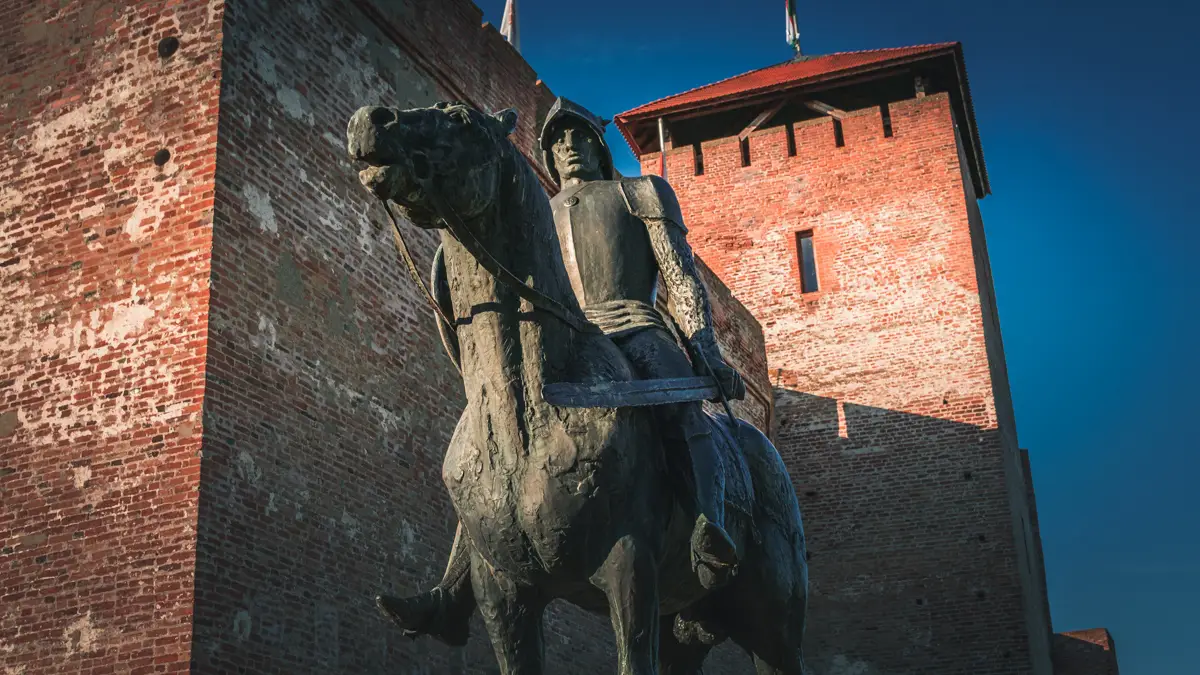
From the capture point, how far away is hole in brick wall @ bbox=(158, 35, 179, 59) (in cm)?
899

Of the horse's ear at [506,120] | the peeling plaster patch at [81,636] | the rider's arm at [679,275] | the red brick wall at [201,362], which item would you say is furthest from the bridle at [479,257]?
the peeling plaster patch at [81,636]

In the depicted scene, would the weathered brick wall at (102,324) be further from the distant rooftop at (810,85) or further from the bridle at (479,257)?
the distant rooftop at (810,85)

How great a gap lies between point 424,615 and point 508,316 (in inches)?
45.7

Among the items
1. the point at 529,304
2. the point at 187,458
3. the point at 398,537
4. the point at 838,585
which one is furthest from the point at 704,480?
the point at 838,585

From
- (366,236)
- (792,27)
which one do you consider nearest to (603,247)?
(366,236)

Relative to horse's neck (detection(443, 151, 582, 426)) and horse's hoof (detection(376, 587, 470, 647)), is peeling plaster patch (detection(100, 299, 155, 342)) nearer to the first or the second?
horse's hoof (detection(376, 587, 470, 647))

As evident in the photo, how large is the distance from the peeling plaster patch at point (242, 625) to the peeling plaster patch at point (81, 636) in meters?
0.77

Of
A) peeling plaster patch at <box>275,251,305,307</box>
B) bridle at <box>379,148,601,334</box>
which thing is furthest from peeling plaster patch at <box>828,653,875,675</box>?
bridle at <box>379,148,601,334</box>

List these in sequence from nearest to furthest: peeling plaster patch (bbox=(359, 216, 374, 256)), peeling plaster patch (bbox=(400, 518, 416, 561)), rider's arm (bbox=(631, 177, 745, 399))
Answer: rider's arm (bbox=(631, 177, 745, 399)) → peeling plaster patch (bbox=(400, 518, 416, 561)) → peeling plaster patch (bbox=(359, 216, 374, 256))

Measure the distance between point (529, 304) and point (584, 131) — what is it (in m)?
1.32

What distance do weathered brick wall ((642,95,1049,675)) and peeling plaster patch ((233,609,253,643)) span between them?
41.8 ft

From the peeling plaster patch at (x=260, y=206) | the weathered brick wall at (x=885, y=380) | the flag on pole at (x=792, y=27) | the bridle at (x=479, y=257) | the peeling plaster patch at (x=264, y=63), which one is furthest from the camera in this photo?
the flag on pole at (x=792, y=27)

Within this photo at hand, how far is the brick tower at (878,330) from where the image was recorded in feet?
61.6

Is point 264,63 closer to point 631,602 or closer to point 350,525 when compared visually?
point 350,525
